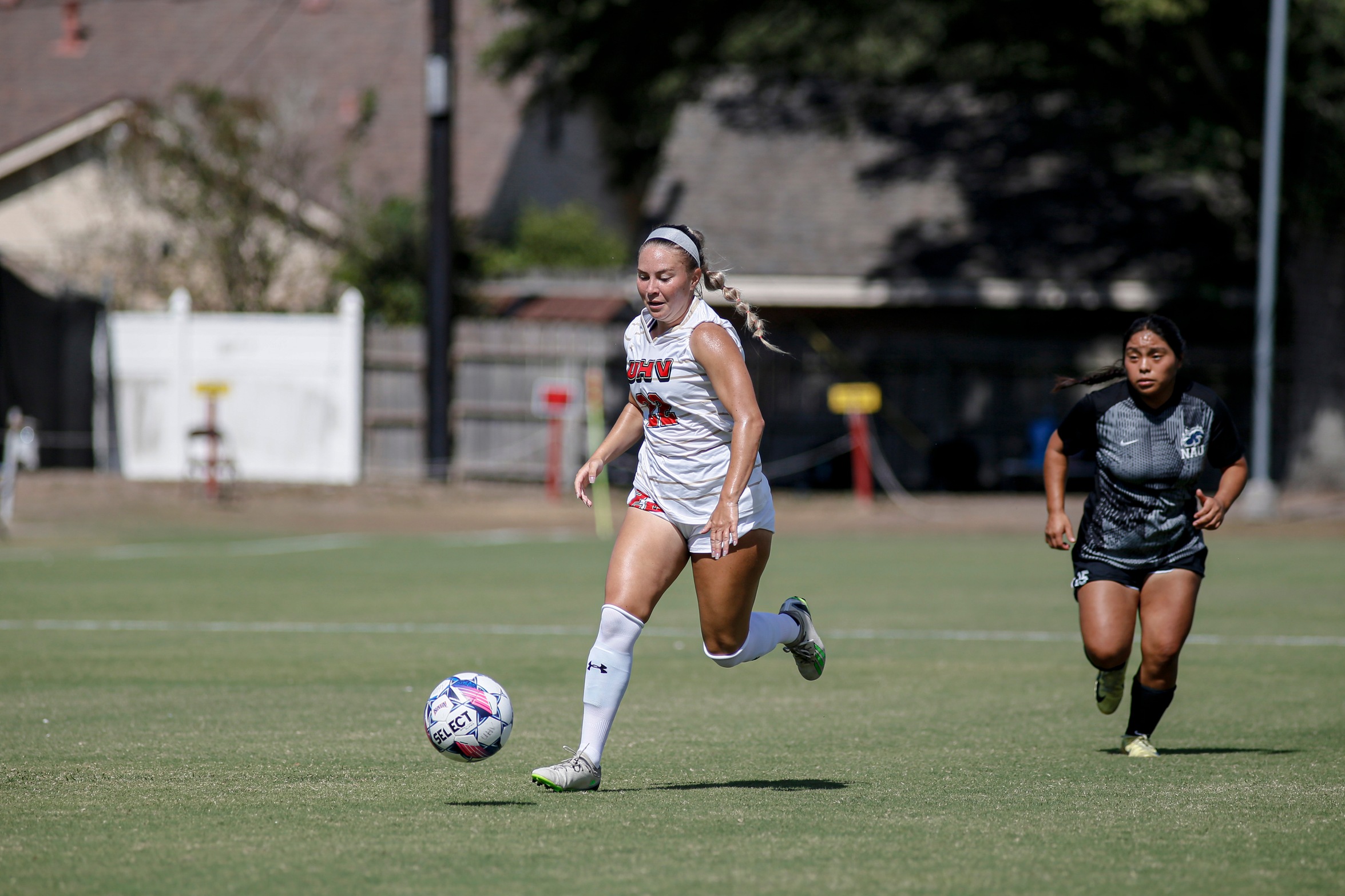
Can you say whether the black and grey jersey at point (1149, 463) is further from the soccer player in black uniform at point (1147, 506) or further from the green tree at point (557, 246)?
the green tree at point (557, 246)

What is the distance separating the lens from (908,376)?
2766 centimetres

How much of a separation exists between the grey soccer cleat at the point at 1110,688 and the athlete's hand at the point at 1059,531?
A: 665mm

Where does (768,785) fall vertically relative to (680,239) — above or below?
below

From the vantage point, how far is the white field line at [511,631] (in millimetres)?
11969

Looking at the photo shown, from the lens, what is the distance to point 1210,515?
7309mm

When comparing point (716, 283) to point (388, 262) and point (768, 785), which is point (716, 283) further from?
point (388, 262)

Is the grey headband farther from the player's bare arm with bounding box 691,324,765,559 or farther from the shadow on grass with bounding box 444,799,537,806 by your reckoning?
the shadow on grass with bounding box 444,799,537,806

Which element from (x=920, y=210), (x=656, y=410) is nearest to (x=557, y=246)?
(x=920, y=210)

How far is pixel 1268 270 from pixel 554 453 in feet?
35.6

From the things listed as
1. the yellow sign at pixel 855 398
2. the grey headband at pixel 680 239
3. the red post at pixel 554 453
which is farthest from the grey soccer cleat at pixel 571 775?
the red post at pixel 554 453

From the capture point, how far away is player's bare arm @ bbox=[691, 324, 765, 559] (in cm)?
623

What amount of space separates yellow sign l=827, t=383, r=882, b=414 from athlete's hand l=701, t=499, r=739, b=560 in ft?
59.1

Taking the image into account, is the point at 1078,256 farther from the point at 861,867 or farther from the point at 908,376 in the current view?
the point at 861,867

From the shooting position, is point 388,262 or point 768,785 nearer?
point 768,785
